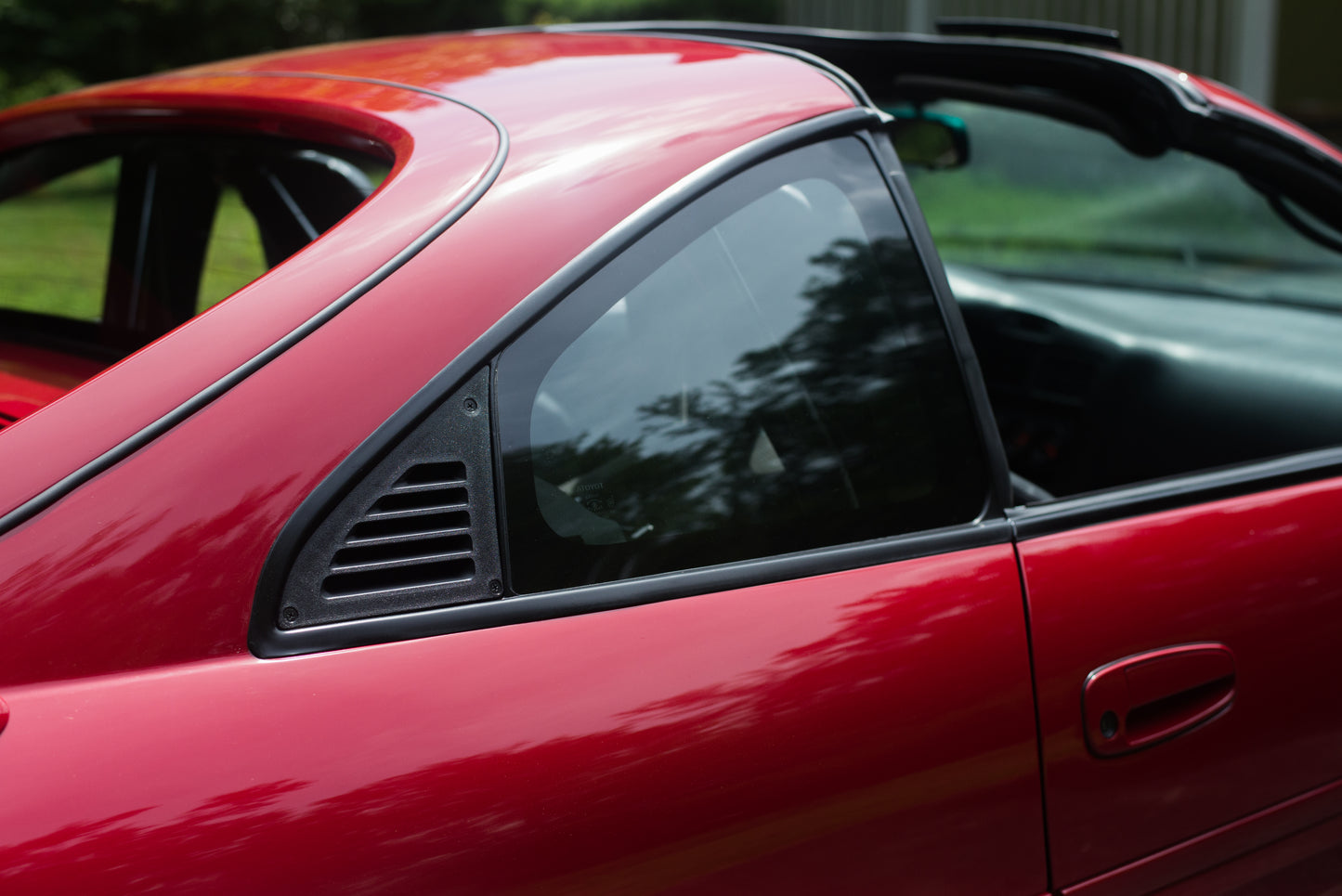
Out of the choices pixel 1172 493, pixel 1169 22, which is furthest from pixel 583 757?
pixel 1169 22

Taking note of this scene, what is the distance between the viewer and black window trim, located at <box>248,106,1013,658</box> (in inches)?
42.2

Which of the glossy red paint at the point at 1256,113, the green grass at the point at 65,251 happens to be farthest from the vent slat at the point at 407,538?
the glossy red paint at the point at 1256,113

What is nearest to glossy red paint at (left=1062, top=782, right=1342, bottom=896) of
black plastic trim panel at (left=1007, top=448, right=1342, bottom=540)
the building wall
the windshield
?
black plastic trim panel at (left=1007, top=448, right=1342, bottom=540)

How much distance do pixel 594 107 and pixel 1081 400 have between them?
1.81 metres

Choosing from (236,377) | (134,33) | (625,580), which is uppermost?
(134,33)

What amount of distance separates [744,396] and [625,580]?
298mm

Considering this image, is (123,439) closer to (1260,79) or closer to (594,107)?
(594,107)

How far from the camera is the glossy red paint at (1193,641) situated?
1397 millimetres

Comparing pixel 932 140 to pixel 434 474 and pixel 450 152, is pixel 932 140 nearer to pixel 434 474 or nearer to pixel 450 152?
pixel 450 152

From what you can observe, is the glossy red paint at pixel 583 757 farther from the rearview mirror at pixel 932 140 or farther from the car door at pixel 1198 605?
the rearview mirror at pixel 932 140

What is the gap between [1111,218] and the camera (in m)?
11.6

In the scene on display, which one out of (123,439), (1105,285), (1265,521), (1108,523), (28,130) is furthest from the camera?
(1105,285)

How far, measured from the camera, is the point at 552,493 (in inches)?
47.6

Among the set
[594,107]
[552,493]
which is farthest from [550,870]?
[594,107]
